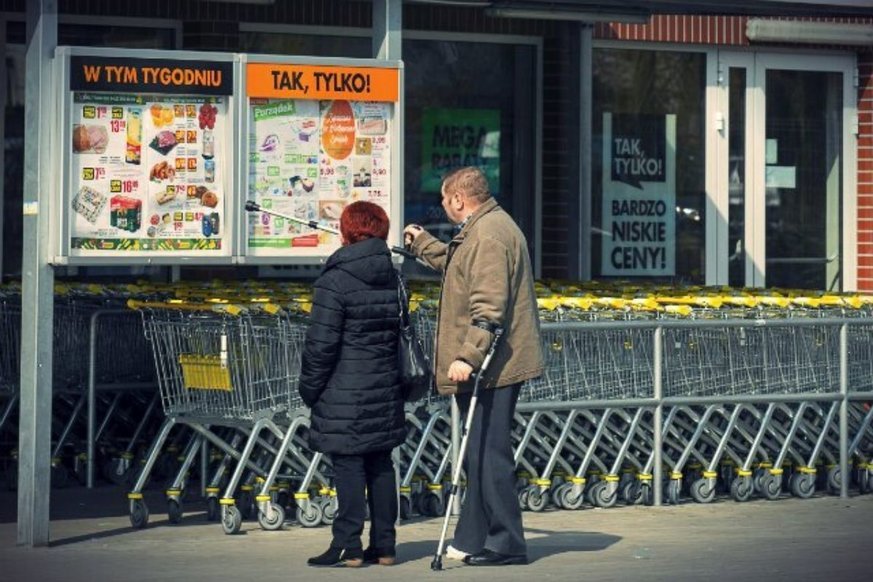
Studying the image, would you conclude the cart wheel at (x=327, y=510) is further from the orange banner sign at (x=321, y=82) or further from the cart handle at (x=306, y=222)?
the orange banner sign at (x=321, y=82)

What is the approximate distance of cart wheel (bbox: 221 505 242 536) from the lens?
430 inches

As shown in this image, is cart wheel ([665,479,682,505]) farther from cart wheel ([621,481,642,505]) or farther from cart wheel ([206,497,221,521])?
cart wheel ([206,497,221,521])

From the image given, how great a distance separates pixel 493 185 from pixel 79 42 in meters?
3.57

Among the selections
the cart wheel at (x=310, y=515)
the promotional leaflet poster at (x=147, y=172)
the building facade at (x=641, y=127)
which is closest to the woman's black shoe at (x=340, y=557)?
the cart wheel at (x=310, y=515)

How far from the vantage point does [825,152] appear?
1748 centimetres

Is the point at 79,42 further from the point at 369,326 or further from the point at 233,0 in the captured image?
the point at 369,326

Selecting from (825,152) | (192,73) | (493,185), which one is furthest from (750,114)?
(192,73)

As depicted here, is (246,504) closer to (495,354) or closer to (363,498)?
(363,498)

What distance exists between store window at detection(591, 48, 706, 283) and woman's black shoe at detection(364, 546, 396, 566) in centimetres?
700

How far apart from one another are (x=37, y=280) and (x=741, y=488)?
15.3ft

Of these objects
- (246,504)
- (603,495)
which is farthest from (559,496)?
(246,504)

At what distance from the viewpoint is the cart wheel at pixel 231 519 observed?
35.8 feet

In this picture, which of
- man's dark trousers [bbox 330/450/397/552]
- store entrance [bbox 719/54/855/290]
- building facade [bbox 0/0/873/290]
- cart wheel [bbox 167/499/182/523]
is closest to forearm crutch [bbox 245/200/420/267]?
man's dark trousers [bbox 330/450/397/552]

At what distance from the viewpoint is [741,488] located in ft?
Answer: 41.1
